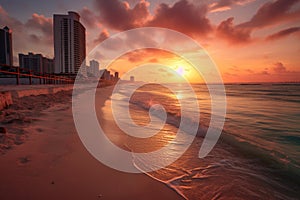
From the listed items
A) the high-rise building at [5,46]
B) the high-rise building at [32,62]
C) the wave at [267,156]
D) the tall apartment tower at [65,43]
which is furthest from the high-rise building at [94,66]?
the wave at [267,156]

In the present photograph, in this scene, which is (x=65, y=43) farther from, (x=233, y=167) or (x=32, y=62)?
(x=233, y=167)

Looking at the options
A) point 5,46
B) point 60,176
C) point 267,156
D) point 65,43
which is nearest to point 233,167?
point 267,156

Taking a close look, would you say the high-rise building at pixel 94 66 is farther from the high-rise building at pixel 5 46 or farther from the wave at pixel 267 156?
the wave at pixel 267 156

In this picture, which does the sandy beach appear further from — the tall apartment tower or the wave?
the tall apartment tower

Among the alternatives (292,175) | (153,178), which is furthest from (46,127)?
(292,175)

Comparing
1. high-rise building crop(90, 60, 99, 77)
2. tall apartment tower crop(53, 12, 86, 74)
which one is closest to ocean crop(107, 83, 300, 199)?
tall apartment tower crop(53, 12, 86, 74)

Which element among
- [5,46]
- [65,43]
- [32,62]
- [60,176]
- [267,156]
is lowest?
[267,156]

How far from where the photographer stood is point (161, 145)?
3.49 m

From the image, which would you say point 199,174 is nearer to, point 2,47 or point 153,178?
point 153,178

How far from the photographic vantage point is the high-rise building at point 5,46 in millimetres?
80812

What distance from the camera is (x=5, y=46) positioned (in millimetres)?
81438

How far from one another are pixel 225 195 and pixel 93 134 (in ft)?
9.54

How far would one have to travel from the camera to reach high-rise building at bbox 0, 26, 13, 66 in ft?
265

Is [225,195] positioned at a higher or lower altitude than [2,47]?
lower
